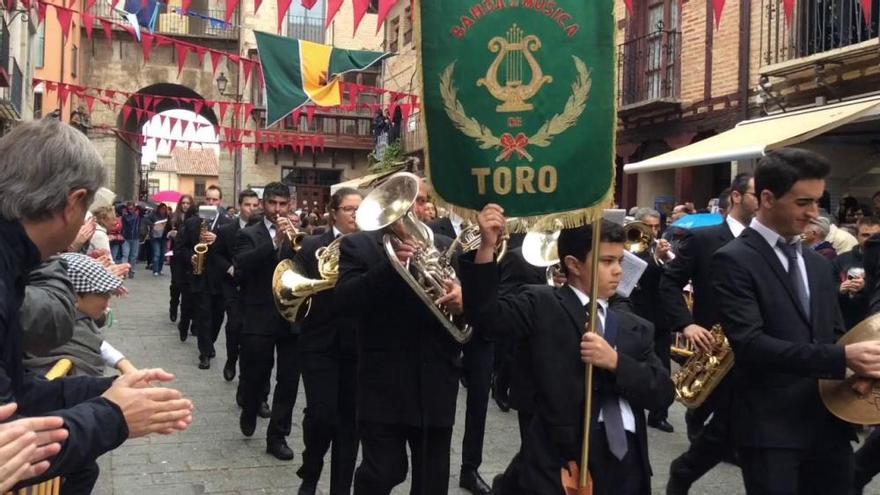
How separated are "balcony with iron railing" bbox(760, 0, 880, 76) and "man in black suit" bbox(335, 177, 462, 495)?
9.26 meters

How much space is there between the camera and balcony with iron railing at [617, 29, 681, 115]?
15891mm

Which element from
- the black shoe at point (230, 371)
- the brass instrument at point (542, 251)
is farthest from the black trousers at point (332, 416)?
the black shoe at point (230, 371)

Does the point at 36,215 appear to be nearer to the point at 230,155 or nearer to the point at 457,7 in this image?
the point at 457,7

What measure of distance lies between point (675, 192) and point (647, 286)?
31.0ft

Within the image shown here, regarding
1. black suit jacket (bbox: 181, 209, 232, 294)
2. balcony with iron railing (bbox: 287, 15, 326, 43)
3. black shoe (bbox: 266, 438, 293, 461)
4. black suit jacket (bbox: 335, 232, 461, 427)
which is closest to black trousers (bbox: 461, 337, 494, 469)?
black shoe (bbox: 266, 438, 293, 461)

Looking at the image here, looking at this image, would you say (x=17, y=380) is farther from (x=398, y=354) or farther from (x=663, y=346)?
(x=663, y=346)

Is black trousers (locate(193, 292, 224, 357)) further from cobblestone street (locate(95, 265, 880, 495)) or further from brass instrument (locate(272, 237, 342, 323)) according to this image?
brass instrument (locate(272, 237, 342, 323))

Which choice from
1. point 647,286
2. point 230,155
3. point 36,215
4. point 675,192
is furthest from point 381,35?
point 36,215

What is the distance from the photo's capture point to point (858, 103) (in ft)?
34.6

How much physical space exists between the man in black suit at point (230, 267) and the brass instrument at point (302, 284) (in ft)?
11.2

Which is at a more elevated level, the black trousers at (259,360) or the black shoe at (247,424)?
the black trousers at (259,360)

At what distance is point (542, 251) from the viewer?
6.01 m

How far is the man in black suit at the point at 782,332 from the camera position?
11.2 feet

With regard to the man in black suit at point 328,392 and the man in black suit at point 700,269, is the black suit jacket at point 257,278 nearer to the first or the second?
the man in black suit at point 328,392
